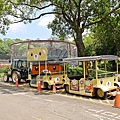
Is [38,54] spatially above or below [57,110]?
above

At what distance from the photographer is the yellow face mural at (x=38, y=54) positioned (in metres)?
14.3

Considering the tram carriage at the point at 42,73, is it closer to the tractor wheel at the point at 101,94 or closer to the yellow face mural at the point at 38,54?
the yellow face mural at the point at 38,54

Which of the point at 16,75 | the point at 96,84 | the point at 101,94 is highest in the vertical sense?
Result: the point at 16,75

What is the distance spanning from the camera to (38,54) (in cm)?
1448

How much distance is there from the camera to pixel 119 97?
335 inches

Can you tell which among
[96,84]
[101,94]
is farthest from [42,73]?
[101,94]

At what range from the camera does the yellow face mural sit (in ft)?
46.9

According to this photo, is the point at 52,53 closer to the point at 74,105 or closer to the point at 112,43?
the point at 74,105

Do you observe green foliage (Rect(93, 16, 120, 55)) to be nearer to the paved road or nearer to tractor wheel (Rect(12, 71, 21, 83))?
tractor wheel (Rect(12, 71, 21, 83))

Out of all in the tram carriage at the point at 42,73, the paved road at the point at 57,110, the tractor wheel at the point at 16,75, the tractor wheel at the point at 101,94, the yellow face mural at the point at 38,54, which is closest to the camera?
the paved road at the point at 57,110

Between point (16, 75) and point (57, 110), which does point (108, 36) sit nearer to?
point (16, 75)

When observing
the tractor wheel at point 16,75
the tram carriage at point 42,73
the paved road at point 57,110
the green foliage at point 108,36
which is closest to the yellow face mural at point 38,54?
the tram carriage at point 42,73

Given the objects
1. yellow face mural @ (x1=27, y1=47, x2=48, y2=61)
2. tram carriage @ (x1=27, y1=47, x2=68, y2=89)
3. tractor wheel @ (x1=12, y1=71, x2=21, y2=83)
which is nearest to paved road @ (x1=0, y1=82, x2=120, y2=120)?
tram carriage @ (x1=27, y1=47, x2=68, y2=89)

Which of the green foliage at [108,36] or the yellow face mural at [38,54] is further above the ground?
the green foliage at [108,36]
